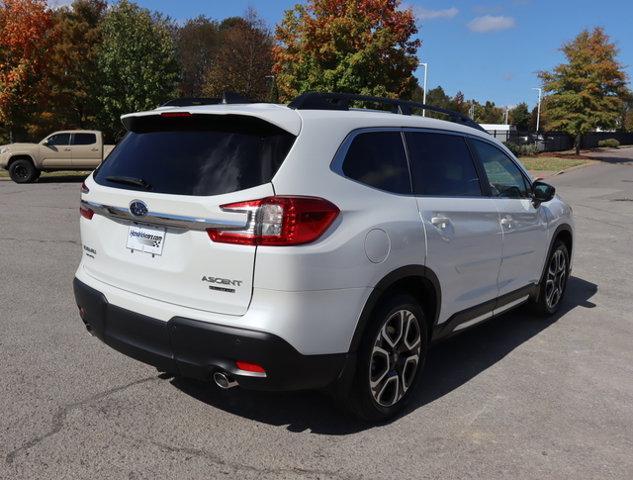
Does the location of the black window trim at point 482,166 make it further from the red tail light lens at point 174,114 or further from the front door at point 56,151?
the front door at point 56,151

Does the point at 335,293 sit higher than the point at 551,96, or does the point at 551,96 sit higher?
the point at 551,96

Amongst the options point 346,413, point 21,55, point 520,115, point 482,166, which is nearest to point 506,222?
point 482,166

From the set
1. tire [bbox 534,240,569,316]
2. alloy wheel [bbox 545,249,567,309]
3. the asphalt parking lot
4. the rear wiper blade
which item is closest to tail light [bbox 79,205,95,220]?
the rear wiper blade

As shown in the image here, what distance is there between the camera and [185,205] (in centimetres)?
294

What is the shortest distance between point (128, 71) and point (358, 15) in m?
12.0

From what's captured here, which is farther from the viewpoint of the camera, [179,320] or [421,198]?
[421,198]

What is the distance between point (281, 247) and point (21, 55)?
82.0 feet

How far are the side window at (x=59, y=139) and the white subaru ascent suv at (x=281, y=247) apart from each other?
61.8 feet

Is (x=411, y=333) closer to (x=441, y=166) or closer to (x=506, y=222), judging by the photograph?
(x=441, y=166)

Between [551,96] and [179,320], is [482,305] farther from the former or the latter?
[551,96]

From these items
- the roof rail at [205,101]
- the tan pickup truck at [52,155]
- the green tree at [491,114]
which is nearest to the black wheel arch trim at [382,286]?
the roof rail at [205,101]

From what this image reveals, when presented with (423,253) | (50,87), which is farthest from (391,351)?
(50,87)

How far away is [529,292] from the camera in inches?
201

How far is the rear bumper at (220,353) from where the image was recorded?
2.82 metres
